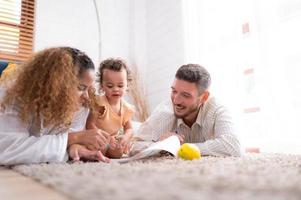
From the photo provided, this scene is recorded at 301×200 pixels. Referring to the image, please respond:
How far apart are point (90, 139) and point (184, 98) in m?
0.55

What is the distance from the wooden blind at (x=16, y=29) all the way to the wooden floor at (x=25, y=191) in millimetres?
2185

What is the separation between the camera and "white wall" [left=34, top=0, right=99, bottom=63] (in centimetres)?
275

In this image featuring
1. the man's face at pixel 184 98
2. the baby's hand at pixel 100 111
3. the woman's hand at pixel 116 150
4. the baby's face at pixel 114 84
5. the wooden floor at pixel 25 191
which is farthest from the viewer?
the baby's face at pixel 114 84

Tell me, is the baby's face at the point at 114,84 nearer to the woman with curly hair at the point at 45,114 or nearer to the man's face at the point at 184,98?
the man's face at the point at 184,98

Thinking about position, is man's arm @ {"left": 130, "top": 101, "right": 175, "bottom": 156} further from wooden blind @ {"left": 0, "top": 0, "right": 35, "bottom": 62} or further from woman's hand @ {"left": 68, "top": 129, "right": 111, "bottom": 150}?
wooden blind @ {"left": 0, "top": 0, "right": 35, "bottom": 62}

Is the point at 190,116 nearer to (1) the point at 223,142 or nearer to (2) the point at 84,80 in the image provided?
(1) the point at 223,142

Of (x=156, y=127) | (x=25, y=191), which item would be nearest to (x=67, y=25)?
(x=156, y=127)

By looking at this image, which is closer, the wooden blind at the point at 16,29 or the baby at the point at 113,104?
the baby at the point at 113,104

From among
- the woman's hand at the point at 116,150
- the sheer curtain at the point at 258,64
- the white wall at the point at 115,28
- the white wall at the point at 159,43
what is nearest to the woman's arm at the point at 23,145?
the woman's hand at the point at 116,150

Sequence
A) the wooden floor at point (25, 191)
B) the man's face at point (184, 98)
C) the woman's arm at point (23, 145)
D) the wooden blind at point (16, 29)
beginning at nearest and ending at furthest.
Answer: the wooden floor at point (25, 191) < the woman's arm at point (23, 145) < the man's face at point (184, 98) < the wooden blind at point (16, 29)

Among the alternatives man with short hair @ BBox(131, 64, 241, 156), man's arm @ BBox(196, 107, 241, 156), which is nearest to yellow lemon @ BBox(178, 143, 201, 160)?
man's arm @ BBox(196, 107, 241, 156)

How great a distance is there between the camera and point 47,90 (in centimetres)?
105

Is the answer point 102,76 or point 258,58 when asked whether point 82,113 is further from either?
point 258,58

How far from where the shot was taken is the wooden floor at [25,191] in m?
0.49
